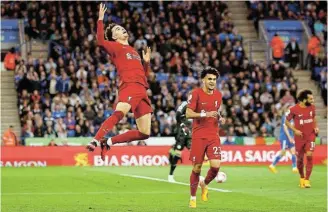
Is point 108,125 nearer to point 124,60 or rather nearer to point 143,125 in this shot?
point 143,125

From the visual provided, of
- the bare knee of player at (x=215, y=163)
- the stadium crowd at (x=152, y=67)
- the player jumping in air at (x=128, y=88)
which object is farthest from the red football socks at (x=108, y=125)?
the stadium crowd at (x=152, y=67)

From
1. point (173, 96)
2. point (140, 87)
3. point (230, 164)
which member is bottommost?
point (230, 164)

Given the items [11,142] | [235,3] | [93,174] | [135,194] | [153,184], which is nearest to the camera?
[135,194]

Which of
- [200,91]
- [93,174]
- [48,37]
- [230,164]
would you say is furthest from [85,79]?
[200,91]

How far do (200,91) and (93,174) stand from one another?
11.8 m

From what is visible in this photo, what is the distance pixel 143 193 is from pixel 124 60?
5.19 meters

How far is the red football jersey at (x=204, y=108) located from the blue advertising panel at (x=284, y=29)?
28721 millimetres

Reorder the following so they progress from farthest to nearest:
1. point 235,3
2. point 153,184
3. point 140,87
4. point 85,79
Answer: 1. point 235,3
2. point 85,79
3. point 153,184
4. point 140,87

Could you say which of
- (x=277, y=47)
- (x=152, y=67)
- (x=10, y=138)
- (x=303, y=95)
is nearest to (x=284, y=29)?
(x=277, y=47)

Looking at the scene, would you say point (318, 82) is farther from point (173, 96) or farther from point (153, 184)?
point (153, 184)

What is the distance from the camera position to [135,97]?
49.9 ft

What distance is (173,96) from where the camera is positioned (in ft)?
124

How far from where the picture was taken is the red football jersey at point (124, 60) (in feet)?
50.2

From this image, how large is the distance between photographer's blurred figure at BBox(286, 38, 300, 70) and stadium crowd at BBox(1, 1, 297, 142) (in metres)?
1.22
